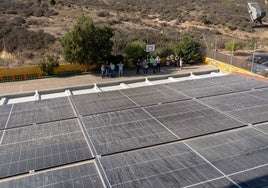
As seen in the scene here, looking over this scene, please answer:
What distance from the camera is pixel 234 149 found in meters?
9.24

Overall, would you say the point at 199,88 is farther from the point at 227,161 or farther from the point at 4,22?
the point at 4,22

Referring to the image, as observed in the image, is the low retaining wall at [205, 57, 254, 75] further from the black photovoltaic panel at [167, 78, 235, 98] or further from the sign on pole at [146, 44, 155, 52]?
the black photovoltaic panel at [167, 78, 235, 98]

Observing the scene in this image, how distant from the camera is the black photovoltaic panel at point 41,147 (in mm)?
8666

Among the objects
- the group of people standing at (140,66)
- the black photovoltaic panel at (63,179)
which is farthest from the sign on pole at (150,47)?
the black photovoltaic panel at (63,179)

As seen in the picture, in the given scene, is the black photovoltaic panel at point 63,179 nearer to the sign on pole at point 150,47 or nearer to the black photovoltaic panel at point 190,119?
the black photovoltaic panel at point 190,119

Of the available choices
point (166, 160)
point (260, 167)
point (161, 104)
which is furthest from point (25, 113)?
point (260, 167)

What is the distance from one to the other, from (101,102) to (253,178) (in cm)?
840

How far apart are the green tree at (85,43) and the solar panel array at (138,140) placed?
1178 cm

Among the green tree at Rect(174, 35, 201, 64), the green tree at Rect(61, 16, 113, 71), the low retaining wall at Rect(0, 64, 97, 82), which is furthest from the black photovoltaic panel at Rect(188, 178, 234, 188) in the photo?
the green tree at Rect(174, 35, 201, 64)

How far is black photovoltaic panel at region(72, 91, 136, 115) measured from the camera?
514 inches

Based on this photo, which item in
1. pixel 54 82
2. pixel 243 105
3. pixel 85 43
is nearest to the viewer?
pixel 243 105

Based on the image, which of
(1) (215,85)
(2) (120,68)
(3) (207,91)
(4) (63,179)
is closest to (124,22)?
(2) (120,68)

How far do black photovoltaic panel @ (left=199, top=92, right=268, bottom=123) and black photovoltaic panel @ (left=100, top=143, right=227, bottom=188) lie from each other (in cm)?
412

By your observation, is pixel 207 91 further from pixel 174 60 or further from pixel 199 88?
pixel 174 60
